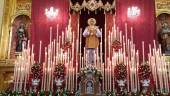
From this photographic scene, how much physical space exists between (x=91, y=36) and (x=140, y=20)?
208cm

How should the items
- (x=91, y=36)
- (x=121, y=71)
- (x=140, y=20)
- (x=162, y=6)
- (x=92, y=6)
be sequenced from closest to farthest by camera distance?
(x=121, y=71) → (x=91, y=36) → (x=140, y=20) → (x=92, y=6) → (x=162, y=6)

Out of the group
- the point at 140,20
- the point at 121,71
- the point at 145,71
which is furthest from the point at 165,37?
the point at 121,71

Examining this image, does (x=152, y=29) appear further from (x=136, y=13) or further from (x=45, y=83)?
(x=45, y=83)

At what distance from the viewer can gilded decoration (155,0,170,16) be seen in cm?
1350

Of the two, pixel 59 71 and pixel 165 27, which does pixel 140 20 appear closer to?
pixel 165 27

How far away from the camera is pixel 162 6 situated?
13633mm

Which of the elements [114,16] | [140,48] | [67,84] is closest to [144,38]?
[140,48]

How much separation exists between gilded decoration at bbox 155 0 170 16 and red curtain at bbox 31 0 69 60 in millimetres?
4091

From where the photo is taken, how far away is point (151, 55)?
10.9 m

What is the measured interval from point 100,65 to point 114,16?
2.54 metres

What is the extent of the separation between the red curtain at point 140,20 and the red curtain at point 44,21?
2185 millimetres

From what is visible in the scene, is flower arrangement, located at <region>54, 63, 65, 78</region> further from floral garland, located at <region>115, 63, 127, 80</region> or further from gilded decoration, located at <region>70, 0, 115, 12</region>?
gilded decoration, located at <region>70, 0, 115, 12</region>

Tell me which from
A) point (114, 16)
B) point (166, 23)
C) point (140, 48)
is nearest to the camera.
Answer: point (140, 48)

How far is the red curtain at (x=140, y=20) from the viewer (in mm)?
11766
